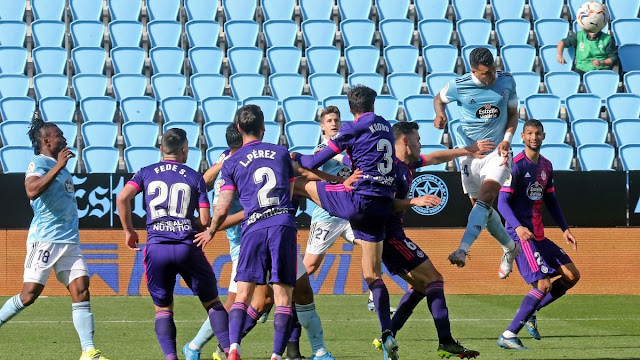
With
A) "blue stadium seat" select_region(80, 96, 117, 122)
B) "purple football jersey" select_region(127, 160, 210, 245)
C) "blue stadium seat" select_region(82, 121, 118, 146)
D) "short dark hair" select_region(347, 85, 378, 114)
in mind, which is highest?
"short dark hair" select_region(347, 85, 378, 114)

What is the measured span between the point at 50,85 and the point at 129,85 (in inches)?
54.6

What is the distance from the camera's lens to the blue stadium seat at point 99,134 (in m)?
17.6

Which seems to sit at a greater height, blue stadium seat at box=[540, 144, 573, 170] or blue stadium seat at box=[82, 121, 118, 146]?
blue stadium seat at box=[82, 121, 118, 146]

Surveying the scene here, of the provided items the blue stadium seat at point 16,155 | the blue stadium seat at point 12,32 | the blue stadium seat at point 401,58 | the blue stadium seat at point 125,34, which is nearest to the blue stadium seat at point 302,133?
the blue stadium seat at point 401,58

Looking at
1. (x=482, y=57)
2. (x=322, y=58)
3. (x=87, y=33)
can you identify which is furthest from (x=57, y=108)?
(x=482, y=57)

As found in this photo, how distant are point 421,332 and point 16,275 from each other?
655 centimetres

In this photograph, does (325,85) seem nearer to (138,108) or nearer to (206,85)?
(206,85)

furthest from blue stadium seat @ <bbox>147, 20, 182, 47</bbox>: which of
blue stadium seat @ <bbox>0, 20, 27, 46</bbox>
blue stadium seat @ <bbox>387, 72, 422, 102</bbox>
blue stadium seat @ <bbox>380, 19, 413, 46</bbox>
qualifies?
blue stadium seat @ <bbox>387, 72, 422, 102</bbox>

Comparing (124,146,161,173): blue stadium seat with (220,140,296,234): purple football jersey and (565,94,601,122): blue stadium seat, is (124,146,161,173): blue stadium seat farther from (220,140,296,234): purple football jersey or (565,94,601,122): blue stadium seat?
(220,140,296,234): purple football jersey

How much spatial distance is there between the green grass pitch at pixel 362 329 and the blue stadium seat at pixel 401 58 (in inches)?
231

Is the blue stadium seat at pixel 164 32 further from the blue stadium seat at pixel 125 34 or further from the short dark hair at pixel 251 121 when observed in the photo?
the short dark hair at pixel 251 121

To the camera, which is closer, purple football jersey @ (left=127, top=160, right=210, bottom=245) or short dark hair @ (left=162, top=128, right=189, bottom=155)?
purple football jersey @ (left=127, top=160, right=210, bottom=245)

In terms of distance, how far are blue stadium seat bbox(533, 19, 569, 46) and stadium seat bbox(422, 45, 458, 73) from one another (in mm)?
1888

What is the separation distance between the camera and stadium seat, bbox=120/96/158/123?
59.6 ft
